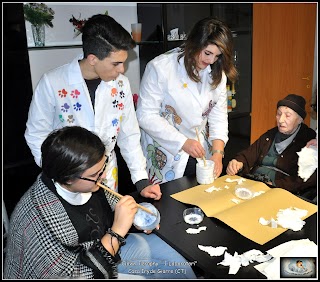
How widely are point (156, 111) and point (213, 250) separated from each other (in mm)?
949

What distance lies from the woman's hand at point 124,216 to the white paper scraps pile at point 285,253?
1.38ft

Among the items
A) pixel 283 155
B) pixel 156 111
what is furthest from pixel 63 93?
pixel 283 155

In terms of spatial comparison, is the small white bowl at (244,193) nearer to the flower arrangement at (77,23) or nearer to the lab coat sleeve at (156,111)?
the lab coat sleeve at (156,111)

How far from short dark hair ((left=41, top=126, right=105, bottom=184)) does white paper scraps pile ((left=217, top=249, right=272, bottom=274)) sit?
515 millimetres

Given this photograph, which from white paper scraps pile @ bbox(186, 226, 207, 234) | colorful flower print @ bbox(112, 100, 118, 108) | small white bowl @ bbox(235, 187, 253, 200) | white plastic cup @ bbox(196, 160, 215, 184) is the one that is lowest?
white paper scraps pile @ bbox(186, 226, 207, 234)

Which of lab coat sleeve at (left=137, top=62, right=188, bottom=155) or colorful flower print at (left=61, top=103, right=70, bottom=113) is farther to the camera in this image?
lab coat sleeve at (left=137, top=62, right=188, bottom=155)

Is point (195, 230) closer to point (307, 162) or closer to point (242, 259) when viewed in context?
point (242, 259)

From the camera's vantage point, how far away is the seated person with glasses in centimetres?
102

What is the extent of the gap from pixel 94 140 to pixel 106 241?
0.33 meters

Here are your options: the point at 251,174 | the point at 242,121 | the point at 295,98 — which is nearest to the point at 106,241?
the point at 251,174

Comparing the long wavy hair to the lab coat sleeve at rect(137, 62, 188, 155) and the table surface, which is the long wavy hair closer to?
the lab coat sleeve at rect(137, 62, 188, 155)

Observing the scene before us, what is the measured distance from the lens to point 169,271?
1.21 m

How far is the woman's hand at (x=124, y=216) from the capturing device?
1128mm

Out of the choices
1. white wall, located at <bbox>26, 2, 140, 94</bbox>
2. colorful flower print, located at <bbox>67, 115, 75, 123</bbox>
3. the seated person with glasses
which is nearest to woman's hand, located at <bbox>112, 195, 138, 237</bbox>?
the seated person with glasses
